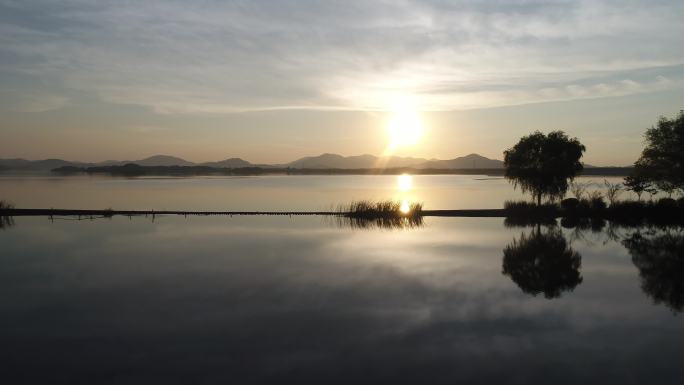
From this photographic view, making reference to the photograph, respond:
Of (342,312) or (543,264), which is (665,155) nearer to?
(543,264)

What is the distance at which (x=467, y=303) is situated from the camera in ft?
60.6

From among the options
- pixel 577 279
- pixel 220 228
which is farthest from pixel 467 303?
pixel 220 228

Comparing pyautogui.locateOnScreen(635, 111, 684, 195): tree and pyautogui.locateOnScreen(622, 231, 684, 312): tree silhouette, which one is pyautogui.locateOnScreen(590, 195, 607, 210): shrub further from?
pyautogui.locateOnScreen(622, 231, 684, 312): tree silhouette

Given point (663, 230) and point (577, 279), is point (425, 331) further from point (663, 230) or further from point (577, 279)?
point (663, 230)

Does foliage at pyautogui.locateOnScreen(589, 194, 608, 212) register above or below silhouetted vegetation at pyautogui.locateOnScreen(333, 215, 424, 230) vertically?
above

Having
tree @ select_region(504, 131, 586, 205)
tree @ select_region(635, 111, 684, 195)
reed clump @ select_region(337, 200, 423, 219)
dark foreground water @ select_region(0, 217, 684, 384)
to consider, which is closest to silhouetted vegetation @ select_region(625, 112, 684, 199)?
tree @ select_region(635, 111, 684, 195)

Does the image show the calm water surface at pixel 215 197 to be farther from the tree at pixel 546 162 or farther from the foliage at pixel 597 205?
the foliage at pixel 597 205

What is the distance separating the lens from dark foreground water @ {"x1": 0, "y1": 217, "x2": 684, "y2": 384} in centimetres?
1236

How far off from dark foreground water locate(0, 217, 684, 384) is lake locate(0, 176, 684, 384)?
0.07 metres

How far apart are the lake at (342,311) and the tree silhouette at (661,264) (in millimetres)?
127

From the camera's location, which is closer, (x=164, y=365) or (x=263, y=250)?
(x=164, y=365)

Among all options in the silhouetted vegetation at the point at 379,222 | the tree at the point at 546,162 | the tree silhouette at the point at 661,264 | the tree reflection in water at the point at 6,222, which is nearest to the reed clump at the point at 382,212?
the silhouetted vegetation at the point at 379,222

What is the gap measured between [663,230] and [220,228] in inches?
1368

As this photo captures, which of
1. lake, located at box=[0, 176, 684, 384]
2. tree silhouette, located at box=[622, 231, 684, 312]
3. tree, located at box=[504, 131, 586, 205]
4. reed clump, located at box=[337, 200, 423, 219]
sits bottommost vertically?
lake, located at box=[0, 176, 684, 384]
